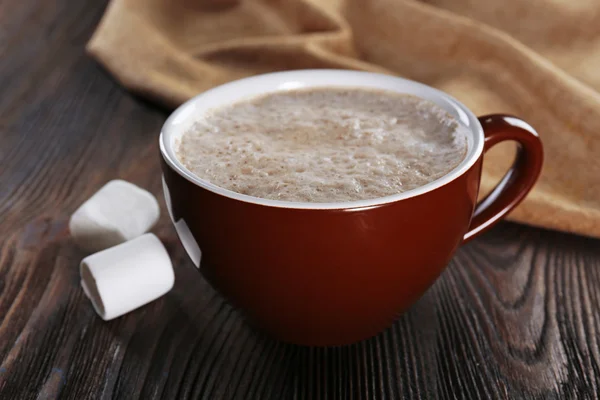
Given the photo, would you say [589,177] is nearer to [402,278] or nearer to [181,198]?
[402,278]

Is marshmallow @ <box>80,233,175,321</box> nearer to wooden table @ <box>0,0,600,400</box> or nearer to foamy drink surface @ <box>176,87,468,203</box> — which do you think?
wooden table @ <box>0,0,600,400</box>

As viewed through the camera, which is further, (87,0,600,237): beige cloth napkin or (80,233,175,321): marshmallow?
(87,0,600,237): beige cloth napkin

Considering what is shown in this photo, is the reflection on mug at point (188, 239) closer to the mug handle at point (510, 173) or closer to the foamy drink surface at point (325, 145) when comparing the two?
the foamy drink surface at point (325, 145)

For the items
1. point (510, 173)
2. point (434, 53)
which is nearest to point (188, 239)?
point (510, 173)

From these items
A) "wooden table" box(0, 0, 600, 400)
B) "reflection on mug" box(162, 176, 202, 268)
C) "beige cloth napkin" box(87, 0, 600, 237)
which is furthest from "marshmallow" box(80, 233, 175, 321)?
"beige cloth napkin" box(87, 0, 600, 237)

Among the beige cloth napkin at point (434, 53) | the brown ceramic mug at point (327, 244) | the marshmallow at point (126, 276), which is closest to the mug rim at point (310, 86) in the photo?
the brown ceramic mug at point (327, 244)

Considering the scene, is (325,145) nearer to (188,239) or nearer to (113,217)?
(188,239)

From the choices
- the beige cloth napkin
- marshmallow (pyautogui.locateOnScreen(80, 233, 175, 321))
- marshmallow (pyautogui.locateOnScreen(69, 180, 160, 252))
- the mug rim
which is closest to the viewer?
the mug rim
